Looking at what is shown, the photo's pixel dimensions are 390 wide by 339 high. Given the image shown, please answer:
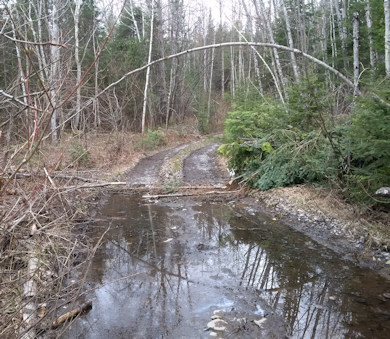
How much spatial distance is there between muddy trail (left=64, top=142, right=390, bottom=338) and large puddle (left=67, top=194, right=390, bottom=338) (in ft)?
0.04

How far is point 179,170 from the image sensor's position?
1266 centimetres

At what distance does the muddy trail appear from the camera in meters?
3.84

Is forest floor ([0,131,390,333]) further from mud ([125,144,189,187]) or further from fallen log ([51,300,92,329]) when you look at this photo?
fallen log ([51,300,92,329])

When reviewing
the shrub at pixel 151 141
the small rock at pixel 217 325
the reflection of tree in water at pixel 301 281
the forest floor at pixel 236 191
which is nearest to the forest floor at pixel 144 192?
the forest floor at pixel 236 191

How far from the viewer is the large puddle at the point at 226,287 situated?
3832mm

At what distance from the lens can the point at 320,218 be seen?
7.01 meters

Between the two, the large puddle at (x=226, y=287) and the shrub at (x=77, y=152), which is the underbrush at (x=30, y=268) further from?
the shrub at (x=77, y=152)

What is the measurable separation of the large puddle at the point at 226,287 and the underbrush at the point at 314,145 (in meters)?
1.52

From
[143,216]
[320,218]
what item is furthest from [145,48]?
[320,218]

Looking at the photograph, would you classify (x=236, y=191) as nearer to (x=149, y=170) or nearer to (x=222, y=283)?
(x=149, y=170)

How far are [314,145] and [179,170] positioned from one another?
5.93 meters

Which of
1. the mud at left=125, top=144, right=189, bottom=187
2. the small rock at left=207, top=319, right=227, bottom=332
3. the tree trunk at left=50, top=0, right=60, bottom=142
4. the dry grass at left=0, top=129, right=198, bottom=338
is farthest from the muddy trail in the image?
the mud at left=125, top=144, right=189, bottom=187

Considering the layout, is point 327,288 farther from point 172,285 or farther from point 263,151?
point 263,151

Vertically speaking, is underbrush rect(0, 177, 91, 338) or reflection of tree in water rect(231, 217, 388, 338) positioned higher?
underbrush rect(0, 177, 91, 338)
